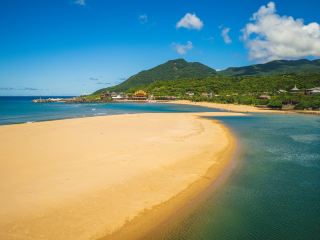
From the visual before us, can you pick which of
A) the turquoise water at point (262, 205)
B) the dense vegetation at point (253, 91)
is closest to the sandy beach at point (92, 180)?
the turquoise water at point (262, 205)

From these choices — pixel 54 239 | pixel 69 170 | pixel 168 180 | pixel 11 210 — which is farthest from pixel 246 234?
pixel 69 170

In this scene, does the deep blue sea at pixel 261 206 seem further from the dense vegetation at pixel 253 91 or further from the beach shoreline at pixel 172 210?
the dense vegetation at pixel 253 91

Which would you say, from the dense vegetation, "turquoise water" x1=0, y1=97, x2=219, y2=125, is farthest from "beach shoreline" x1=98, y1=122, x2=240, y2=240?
the dense vegetation

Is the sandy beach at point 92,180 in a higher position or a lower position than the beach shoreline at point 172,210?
higher

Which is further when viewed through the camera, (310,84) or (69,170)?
(310,84)

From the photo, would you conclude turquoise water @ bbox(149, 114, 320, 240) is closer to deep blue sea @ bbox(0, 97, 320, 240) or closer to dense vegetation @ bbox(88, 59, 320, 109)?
deep blue sea @ bbox(0, 97, 320, 240)

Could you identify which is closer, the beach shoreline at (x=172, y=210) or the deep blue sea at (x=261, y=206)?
the beach shoreline at (x=172, y=210)

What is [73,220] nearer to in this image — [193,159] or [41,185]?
[41,185]

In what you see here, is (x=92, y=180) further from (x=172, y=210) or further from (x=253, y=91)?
(x=253, y=91)
